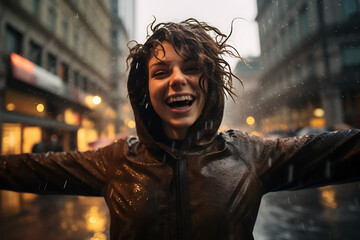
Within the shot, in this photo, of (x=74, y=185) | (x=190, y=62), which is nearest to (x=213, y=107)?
(x=190, y=62)

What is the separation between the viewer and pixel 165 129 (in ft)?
4.91

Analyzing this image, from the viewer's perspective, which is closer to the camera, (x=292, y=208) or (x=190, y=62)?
(x=190, y=62)

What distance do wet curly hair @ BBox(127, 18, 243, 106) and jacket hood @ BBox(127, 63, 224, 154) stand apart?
0.02 meters

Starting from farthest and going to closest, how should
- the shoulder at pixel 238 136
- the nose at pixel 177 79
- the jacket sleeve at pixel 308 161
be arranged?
the shoulder at pixel 238 136 → the nose at pixel 177 79 → the jacket sleeve at pixel 308 161

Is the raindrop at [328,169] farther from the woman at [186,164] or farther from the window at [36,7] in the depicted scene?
the window at [36,7]

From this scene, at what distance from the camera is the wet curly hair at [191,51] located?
4.42 feet

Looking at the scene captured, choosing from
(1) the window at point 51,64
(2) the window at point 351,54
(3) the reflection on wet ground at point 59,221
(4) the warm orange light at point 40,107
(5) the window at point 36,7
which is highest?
(5) the window at point 36,7

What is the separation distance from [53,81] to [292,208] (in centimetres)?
617

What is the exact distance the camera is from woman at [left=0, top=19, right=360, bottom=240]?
1187 mm

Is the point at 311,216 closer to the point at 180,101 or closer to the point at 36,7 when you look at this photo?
the point at 180,101

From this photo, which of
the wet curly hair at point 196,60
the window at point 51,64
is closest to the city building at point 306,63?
the wet curly hair at point 196,60

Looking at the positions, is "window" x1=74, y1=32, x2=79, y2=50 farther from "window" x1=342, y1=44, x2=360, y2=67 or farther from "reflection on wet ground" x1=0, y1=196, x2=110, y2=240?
"reflection on wet ground" x1=0, y1=196, x2=110, y2=240

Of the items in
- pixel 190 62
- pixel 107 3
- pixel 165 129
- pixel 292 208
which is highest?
pixel 107 3

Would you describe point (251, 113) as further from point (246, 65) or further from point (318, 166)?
point (318, 166)
